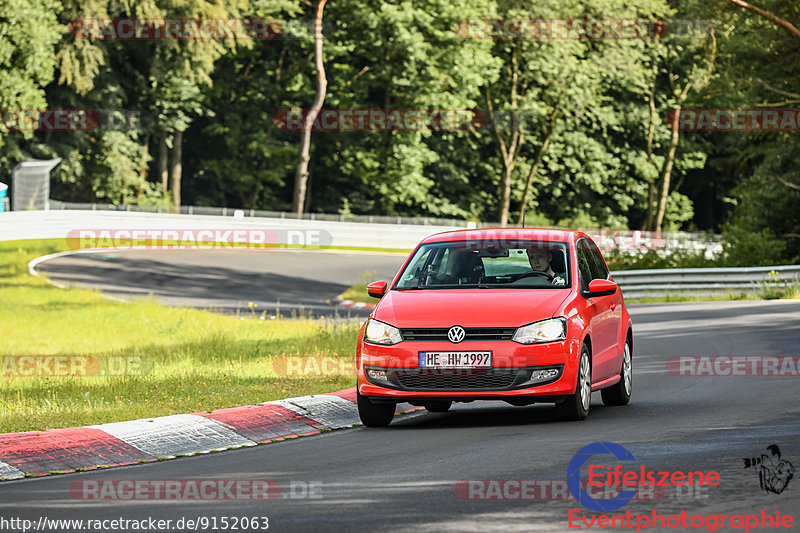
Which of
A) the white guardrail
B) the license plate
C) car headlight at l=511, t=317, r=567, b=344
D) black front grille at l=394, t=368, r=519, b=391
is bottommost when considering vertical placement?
the white guardrail

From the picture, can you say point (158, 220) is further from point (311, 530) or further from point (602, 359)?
point (311, 530)

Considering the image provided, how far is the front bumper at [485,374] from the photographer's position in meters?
11.0

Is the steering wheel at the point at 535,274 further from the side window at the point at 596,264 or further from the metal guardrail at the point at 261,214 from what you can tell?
the metal guardrail at the point at 261,214

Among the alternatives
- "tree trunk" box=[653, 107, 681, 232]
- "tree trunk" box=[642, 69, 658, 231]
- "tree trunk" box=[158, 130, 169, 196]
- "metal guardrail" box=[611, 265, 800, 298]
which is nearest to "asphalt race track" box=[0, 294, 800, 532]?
"metal guardrail" box=[611, 265, 800, 298]

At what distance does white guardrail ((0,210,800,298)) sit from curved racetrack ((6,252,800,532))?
16941 mm

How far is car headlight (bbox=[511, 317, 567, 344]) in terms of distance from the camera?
1109 cm

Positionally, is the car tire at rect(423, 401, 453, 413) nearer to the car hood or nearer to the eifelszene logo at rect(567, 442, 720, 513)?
the car hood

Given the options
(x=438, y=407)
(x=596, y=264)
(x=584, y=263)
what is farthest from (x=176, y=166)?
(x=584, y=263)

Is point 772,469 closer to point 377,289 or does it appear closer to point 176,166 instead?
point 377,289

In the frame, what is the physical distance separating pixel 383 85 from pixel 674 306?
3947cm

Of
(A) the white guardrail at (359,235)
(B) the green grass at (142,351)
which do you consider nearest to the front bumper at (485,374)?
(B) the green grass at (142,351)

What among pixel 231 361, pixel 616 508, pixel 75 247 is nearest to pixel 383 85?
pixel 75 247

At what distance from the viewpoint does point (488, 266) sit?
40.9 feet

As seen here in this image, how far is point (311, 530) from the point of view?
271 inches
